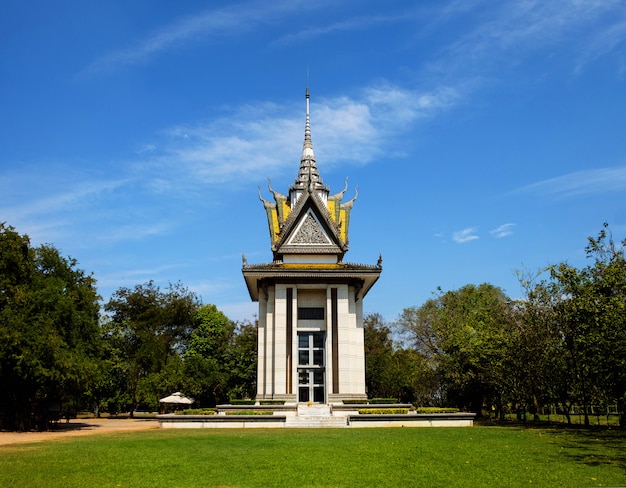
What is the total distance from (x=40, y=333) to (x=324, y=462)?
18.4 metres

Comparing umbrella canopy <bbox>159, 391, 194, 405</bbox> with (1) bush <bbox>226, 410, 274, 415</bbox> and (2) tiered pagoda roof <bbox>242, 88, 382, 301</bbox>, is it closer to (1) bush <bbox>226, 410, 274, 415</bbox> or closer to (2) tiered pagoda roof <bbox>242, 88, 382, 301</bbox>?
(2) tiered pagoda roof <bbox>242, 88, 382, 301</bbox>

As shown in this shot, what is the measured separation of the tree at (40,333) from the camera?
85.8 feet

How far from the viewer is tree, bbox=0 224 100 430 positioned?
1029 inches

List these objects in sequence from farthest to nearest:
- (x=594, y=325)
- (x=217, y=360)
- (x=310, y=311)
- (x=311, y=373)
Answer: (x=217, y=360) → (x=310, y=311) → (x=311, y=373) → (x=594, y=325)

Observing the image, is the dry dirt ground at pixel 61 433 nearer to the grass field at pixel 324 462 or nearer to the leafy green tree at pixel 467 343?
the grass field at pixel 324 462

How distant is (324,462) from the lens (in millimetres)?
13328

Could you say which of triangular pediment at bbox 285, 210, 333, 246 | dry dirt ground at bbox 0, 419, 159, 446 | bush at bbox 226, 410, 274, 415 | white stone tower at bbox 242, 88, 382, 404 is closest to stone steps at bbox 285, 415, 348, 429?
bush at bbox 226, 410, 274, 415

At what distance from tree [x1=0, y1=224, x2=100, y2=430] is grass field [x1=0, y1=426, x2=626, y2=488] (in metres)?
7.61

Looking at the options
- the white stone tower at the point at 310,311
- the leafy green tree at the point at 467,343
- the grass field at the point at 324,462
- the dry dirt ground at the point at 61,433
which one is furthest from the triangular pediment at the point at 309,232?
Result: the grass field at the point at 324,462

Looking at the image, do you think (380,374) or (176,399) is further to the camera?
(380,374)

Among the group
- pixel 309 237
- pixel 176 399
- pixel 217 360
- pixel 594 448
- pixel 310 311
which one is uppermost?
pixel 309 237

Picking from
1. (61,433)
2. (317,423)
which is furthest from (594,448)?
(61,433)

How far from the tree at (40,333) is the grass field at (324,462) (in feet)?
25.0

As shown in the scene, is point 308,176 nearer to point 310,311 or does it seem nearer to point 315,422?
point 310,311
